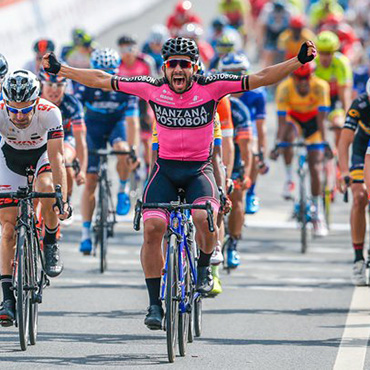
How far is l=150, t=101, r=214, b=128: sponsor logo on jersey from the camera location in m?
10.6

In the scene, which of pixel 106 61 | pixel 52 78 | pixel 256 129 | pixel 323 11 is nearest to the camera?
pixel 52 78

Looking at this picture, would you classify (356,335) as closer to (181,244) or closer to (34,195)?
(181,244)

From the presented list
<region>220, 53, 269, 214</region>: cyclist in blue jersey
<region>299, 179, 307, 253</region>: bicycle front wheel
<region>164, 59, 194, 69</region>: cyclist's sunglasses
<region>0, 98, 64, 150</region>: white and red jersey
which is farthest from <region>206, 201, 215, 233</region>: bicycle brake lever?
<region>299, 179, 307, 253</region>: bicycle front wheel

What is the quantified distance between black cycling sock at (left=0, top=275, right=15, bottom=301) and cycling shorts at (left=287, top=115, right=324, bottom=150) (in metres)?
7.38

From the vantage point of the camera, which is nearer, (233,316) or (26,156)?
(26,156)

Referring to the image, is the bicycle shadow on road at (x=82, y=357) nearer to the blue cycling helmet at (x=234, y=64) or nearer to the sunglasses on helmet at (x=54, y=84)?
the sunglasses on helmet at (x=54, y=84)

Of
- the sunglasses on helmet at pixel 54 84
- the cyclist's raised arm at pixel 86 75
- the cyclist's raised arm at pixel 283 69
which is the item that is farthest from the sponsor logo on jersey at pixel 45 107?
the sunglasses on helmet at pixel 54 84

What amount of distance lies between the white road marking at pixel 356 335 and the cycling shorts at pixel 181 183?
1.39 meters

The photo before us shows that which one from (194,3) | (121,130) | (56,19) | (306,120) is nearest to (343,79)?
(306,120)

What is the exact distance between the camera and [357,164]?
13422mm

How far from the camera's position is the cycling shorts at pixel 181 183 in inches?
416

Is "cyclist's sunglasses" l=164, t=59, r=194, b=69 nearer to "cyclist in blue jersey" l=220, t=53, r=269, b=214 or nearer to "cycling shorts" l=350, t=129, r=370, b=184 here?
"cycling shorts" l=350, t=129, r=370, b=184

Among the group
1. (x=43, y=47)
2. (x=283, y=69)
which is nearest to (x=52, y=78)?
(x=43, y=47)

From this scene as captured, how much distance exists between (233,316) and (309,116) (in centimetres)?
616
